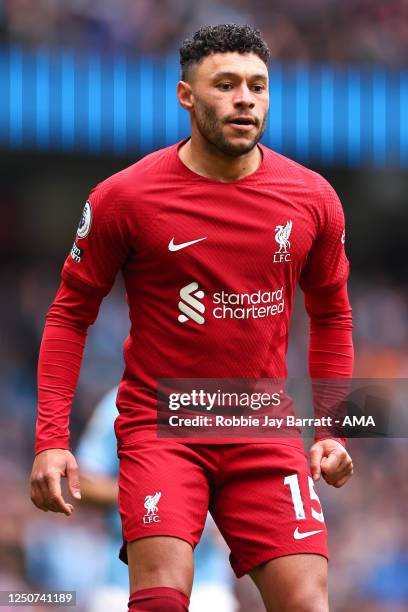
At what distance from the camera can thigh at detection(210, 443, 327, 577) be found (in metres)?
4.44

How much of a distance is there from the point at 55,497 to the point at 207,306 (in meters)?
0.79

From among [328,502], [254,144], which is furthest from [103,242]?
[328,502]

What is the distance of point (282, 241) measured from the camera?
15.3ft

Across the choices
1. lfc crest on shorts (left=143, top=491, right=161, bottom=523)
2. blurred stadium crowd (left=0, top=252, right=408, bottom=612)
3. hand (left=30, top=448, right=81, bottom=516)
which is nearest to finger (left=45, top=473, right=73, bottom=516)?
hand (left=30, top=448, right=81, bottom=516)

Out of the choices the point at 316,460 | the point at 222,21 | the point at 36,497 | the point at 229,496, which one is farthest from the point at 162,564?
the point at 222,21

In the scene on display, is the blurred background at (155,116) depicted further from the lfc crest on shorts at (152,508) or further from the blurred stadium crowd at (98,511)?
the lfc crest on shorts at (152,508)

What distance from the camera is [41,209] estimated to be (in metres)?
13.5

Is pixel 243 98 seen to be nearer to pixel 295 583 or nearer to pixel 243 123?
pixel 243 123

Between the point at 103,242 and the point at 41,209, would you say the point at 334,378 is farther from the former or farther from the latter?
the point at 41,209

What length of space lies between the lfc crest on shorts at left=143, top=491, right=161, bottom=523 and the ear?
133cm

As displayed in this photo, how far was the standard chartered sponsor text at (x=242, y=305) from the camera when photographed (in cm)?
459

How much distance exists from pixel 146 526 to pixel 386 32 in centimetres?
878

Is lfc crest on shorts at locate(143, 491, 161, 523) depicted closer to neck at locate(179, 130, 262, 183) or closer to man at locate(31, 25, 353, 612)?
man at locate(31, 25, 353, 612)

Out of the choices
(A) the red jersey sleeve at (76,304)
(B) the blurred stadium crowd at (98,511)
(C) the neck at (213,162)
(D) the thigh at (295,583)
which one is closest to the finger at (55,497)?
(A) the red jersey sleeve at (76,304)
